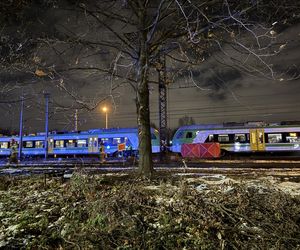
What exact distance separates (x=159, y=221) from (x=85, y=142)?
3400cm

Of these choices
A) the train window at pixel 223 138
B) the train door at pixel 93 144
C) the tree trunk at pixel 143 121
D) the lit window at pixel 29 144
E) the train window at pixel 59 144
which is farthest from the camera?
the lit window at pixel 29 144

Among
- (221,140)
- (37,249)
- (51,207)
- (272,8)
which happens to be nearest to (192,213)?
(37,249)

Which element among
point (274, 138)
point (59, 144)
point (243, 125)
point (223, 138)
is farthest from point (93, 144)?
point (274, 138)

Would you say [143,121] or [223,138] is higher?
[223,138]

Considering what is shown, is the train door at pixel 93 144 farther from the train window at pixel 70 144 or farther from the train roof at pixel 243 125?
the train roof at pixel 243 125

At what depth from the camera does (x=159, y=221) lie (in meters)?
5.35

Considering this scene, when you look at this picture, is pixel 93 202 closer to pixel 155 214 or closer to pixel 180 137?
pixel 155 214

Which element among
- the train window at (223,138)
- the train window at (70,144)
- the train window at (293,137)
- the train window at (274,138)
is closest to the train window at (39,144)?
the train window at (70,144)

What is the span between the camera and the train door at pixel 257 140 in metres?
31.4

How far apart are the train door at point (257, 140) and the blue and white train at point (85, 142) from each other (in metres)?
10.1

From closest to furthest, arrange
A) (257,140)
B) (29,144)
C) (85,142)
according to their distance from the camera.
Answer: (257,140) → (85,142) → (29,144)

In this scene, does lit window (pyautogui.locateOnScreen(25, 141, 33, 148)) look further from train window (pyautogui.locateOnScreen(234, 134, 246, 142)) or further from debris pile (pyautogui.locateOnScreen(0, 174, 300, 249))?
debris pile (pyautogui.locateOnScreen(0, 174, 300, 249))

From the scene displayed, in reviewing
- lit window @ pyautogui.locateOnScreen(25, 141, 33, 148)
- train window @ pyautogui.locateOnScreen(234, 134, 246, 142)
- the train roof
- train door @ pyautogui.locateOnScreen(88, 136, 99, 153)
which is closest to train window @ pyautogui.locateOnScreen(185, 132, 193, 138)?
the train roof

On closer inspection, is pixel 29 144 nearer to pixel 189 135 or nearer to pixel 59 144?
pixel 59 144
